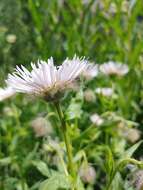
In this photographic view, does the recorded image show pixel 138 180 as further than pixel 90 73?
No

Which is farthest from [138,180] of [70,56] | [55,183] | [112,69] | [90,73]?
[70,56]

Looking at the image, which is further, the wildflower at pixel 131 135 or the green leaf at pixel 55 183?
the wildflower at pixel 131 135

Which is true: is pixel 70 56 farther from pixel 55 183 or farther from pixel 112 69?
pixel 55 183

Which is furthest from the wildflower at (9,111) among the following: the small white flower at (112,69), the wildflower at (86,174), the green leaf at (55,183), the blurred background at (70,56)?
the green leaf at (55,183)

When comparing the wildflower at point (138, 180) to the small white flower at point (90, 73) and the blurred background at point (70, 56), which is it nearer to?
the small white flower at point (90, 73)

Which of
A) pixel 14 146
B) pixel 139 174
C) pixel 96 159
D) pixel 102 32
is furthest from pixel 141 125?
pixel 139 174

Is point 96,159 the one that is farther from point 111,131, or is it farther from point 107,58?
point 107,58

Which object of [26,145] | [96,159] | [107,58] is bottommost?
[96,159]

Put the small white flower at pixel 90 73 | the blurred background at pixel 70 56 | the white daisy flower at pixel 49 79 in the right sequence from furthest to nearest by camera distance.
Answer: the blurred background at pixel 70 56
the small white flower at pixel 90 73
the white daisy flower at pixel 49 79
